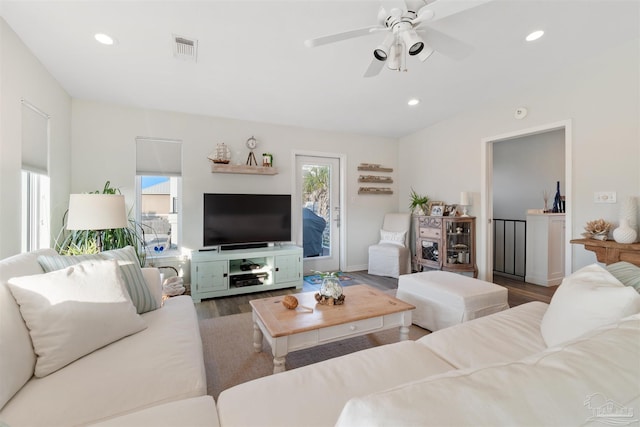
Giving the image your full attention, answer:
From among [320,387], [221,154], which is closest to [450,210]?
[221,154]

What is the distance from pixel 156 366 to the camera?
4.00ft

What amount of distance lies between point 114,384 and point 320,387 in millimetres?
822

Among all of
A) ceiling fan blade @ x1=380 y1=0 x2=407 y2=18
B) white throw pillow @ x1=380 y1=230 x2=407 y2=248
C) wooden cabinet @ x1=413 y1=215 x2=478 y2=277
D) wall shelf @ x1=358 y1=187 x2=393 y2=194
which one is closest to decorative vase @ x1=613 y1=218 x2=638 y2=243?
wooden cabinet @ x1=413 y1=215 x2=478 y2=277

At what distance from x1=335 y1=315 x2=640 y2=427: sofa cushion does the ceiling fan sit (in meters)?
1.84

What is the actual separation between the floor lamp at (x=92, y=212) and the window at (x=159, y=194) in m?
1.52

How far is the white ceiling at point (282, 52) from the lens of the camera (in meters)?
2.02

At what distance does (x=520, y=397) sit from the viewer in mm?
485

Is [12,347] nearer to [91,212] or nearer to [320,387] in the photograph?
[320,387]

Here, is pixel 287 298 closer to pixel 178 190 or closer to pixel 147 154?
pixel 178 190

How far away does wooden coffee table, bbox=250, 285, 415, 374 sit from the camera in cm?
168

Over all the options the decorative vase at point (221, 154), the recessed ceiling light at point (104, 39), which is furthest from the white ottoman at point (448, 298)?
the recessed ceiling light at point (104, 39)

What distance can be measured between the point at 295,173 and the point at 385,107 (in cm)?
165

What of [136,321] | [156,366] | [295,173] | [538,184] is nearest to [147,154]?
[295,173]

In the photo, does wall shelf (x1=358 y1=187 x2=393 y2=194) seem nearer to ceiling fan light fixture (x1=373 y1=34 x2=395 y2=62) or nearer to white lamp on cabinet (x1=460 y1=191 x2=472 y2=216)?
white lamp on cabinet (x1=460 y1=191 x2=472 y2=216)
